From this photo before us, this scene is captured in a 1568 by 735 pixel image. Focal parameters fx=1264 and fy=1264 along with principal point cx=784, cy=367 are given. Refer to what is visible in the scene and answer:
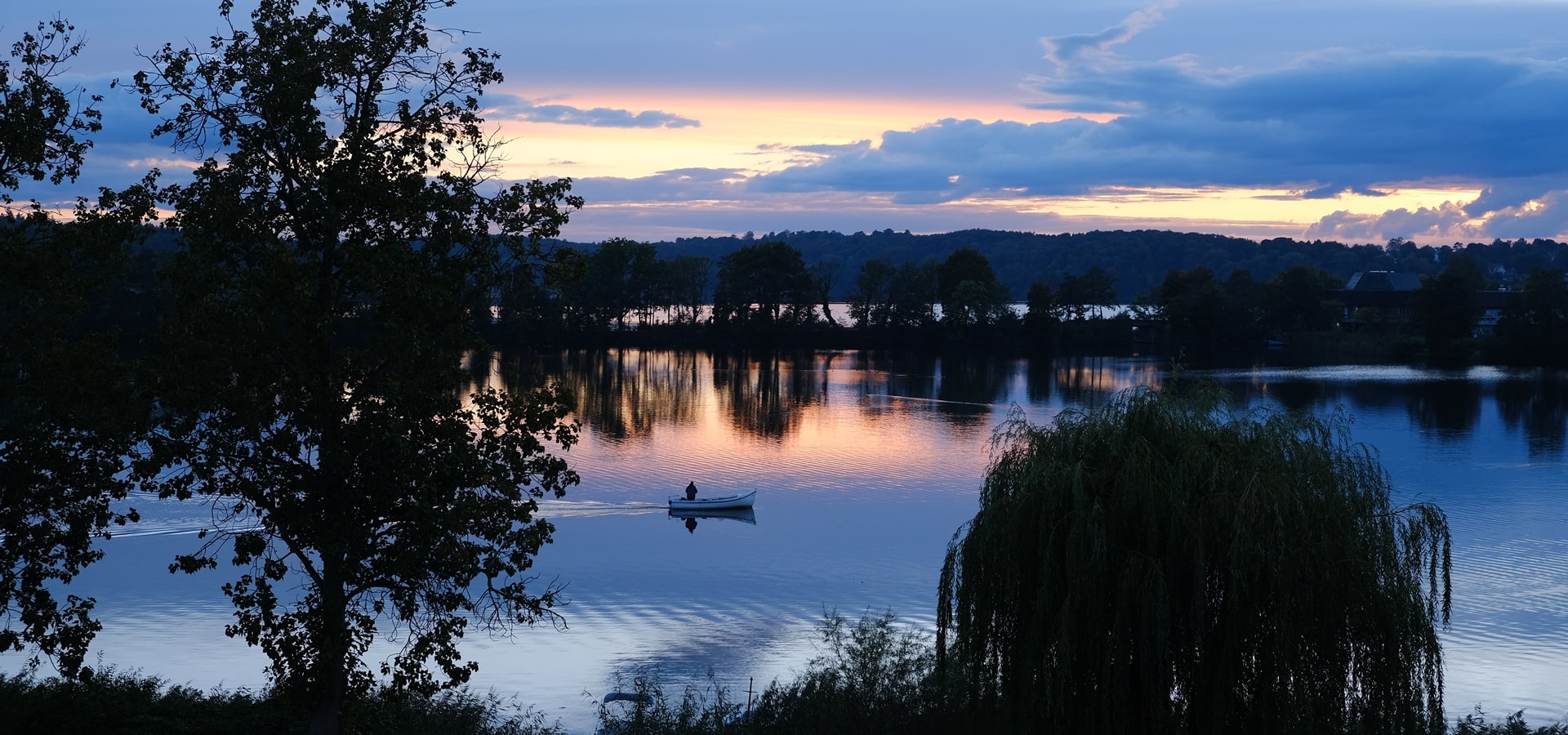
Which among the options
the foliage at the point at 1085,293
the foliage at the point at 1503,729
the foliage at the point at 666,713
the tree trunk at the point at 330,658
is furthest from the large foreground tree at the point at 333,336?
the foliage at the point at 1085,293

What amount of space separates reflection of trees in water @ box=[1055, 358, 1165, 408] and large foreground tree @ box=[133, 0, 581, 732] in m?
49.4

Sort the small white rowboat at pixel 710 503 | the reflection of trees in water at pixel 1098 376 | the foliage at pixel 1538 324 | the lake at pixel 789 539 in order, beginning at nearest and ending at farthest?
the lake at pixel 789 539 < the small white rowboat at pixel 710 503 < the reflection of trees in water at pixel 1098 376 < the foliage at pixel 1538 324

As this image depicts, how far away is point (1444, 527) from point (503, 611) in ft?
51.8

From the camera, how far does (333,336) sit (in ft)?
37.5

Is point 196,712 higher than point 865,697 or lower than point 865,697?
higher

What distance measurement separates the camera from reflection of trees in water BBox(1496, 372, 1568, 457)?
50.0m

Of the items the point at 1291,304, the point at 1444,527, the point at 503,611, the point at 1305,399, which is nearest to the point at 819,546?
the point at 503,611

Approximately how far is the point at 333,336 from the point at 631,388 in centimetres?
5686

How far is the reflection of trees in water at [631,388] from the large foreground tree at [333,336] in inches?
1092

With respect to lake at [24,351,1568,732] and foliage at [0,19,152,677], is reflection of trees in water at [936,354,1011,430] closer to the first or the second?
lake at [24,351,1568,732]

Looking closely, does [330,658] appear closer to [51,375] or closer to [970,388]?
[51,375]

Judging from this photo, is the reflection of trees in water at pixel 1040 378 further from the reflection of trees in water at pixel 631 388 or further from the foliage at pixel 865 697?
the foliage at pixel 865 697

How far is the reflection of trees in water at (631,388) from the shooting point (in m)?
53.4

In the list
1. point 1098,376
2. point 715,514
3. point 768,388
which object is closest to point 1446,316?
point 1098,376
